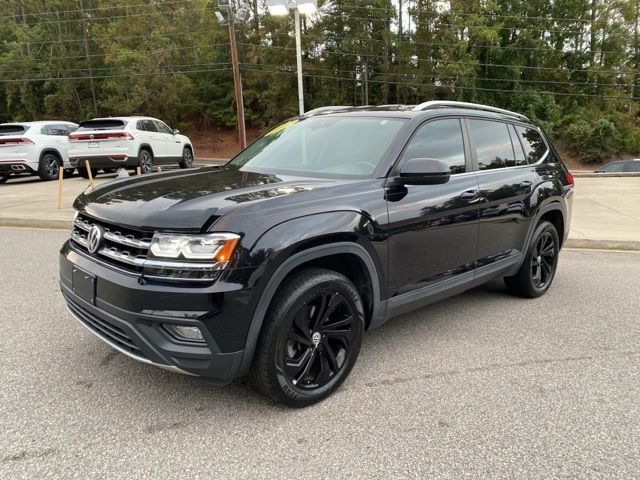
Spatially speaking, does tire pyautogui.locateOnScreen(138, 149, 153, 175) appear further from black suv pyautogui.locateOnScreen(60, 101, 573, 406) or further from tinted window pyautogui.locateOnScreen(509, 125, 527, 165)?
tinted window pyautogui.locateOnScreen(509, 125, 527, 165)

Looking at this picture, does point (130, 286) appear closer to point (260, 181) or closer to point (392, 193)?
point (260, 181)

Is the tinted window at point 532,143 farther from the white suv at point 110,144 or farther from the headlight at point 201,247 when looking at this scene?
the white suv at point 110,144

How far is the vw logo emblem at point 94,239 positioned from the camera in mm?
2822

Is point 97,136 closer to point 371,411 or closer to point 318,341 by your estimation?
point 318,341

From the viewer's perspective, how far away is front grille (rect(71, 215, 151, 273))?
8.41 feet

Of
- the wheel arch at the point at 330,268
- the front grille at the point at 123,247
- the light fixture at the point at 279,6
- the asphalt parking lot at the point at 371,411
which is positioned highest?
the light fixture at the point at 279,6

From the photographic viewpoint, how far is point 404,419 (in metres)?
2.81

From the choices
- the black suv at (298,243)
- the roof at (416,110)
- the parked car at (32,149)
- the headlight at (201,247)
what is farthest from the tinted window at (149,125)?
the headlight at (201,247)

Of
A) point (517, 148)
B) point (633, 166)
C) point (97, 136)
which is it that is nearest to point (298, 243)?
point (517, 148)

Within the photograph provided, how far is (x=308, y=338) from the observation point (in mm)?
2855

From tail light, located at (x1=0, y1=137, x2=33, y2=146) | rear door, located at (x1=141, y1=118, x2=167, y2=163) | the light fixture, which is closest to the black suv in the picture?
the light fixture

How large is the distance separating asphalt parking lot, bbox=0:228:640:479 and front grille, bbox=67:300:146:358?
44 centimetres

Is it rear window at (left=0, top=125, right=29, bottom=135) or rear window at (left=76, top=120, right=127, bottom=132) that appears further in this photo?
rear window at (left=0, top=125, right=29, bottom=135)

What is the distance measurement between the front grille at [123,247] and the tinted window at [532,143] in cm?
382
